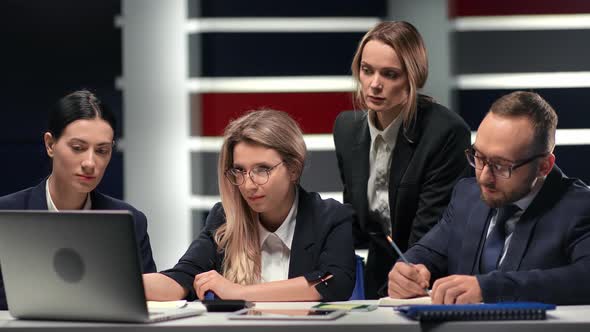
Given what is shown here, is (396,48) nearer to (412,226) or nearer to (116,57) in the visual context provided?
(412,226)

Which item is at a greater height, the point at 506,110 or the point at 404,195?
the point at 506,110

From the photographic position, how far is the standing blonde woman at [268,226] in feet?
9.21

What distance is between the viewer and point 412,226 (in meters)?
3.28

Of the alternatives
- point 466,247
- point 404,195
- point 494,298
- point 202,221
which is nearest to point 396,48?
point 404,195

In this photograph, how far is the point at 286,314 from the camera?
7.08 feet

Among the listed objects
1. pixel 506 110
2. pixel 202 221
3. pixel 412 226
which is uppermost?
pixel 506 110

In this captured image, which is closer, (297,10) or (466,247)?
(466,247)

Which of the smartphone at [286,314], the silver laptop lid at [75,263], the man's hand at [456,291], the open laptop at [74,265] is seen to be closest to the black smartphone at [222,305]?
the smartphone at [286,314]

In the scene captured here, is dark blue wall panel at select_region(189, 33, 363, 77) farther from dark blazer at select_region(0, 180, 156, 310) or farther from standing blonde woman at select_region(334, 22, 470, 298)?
dark blazer at select_region(0, 180, 156, 310)

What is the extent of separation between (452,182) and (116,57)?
2.03 m

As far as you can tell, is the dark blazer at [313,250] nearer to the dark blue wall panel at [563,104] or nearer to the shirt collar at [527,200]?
the shirt collar at [527,200]

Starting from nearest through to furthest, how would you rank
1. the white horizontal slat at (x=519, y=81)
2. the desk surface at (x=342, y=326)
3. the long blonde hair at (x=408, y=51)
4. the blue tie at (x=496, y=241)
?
the desk surface at (x=342, y=326)
the blue tie at (x=496, y=241)
the long blonde hair at (x=408, y=51)
the white horizontal slat at (x=519, y=81)

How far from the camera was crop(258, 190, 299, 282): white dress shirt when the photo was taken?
291 cm

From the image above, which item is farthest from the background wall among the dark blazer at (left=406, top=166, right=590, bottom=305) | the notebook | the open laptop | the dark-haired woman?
the open laptop
